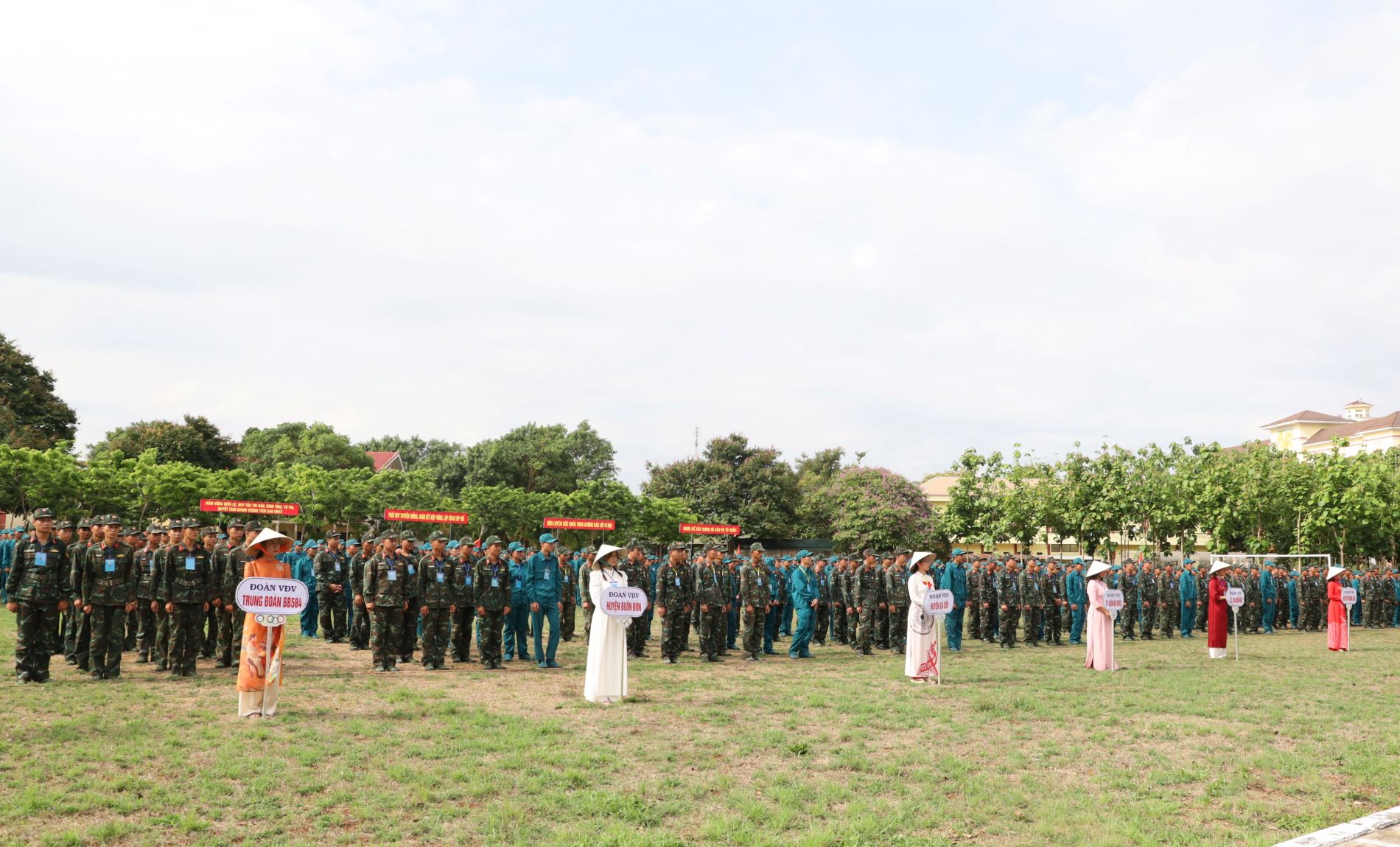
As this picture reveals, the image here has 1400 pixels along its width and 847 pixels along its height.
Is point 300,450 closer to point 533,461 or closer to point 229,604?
point 533,461

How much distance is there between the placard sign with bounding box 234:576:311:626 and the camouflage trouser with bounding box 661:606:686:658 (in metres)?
7.29

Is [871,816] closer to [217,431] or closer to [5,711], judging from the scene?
[5,711]

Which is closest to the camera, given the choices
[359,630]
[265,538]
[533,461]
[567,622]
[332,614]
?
[265,538]

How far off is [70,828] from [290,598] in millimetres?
3770

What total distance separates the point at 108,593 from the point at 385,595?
10.9 ft

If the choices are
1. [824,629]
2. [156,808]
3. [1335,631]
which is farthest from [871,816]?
[1335,631]

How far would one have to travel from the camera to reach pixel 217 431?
58.9 metres

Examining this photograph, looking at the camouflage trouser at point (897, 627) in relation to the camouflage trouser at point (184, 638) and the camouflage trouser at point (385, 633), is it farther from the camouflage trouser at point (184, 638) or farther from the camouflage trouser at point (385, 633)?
the camouflage trouser at point (184, 638)

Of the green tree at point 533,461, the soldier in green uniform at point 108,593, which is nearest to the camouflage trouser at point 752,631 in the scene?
the soldier in green uniform at point 108,593

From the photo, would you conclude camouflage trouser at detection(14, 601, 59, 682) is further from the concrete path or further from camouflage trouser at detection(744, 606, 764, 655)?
the concrete path

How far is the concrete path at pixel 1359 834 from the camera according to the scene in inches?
252

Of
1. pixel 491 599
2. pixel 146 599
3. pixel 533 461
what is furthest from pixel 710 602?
pixel 533 461

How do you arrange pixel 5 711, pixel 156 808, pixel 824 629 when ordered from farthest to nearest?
1. pixel 824 629
2. pixel 5 711
3. pixel 156 808

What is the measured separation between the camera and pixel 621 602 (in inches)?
458
